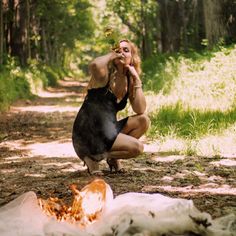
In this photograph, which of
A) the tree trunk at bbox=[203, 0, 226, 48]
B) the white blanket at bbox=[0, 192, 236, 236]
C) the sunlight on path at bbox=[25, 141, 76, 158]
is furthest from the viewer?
the tree trunk at bbox=[203, 0, 226, 48]

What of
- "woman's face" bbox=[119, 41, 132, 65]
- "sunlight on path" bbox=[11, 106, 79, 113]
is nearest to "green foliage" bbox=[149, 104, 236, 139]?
"woman's face" bbox=[119, 41, 132, 65]

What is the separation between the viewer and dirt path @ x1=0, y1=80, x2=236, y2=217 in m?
5.35

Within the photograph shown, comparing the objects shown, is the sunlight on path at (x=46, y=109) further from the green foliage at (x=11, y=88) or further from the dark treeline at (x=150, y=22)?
the dark treeline at (x=150, y=22)

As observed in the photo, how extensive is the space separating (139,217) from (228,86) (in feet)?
26.8

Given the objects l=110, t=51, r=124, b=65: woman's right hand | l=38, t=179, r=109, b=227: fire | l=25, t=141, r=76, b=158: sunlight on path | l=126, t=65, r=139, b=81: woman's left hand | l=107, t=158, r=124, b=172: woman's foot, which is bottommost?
l=25, t=141, r=76, b=158: sunlight on path

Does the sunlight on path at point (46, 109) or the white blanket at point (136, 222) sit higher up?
the white blanket at point (136, 222)

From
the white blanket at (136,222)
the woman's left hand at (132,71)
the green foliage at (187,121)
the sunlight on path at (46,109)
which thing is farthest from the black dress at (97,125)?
the sunlight on path at (46,109)

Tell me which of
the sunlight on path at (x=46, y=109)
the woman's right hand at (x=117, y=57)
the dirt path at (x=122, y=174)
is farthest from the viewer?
the sunlight on path at (x=46, y=109)

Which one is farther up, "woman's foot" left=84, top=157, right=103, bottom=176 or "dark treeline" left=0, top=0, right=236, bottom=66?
"dark treeline" left=0, top=0, right=236, bottom=66

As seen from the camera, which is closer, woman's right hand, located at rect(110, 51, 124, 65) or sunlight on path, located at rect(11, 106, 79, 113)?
woman's right hand, located at rect(110, 51, 124, 65)

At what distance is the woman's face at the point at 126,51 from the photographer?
6.20 meters

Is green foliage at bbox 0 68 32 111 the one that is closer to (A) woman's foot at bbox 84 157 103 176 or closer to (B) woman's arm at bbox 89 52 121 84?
(A) woman's foot at bbox 84 157 103 176

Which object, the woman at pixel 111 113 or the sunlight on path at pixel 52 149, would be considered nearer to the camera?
the woman at pixel 111 113

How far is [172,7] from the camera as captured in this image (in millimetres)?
27031
